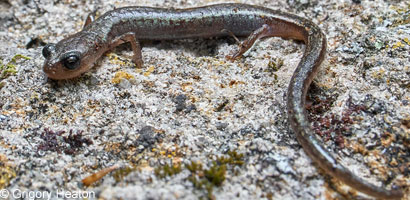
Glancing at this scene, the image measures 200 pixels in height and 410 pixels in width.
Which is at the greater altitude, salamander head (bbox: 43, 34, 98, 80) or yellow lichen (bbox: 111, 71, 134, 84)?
salamander head (bbox: 43, 34, 98, 80)

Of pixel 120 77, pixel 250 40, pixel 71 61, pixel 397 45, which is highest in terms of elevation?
pixel 397 45

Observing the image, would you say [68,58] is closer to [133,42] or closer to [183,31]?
[133,42]

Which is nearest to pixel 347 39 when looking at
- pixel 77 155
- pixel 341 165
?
pixel 341 165

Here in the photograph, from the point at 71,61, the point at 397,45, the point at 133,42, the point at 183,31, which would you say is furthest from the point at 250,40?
the point at 71,61

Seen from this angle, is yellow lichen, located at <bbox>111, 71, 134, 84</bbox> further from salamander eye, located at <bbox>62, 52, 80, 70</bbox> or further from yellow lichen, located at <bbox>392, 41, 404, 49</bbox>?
yellow lichen, located at <bbox>392, 41, 404, 49</bbox>

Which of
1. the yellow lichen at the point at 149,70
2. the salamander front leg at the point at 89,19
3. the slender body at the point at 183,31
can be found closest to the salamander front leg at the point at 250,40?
Answer: the slender body at the point at 183,31

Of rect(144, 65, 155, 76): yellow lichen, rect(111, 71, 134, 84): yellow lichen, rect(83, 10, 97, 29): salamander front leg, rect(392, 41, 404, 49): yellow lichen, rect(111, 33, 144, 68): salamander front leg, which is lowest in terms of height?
rect(111, 71, 134, 84): yellow lichen

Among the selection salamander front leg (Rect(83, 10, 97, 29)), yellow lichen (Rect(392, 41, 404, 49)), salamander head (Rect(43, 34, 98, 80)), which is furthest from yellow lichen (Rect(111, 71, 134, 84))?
yellow lichen (Rect(392, 41, 404, 49))

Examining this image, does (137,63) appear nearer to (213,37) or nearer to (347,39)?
(213,37)
